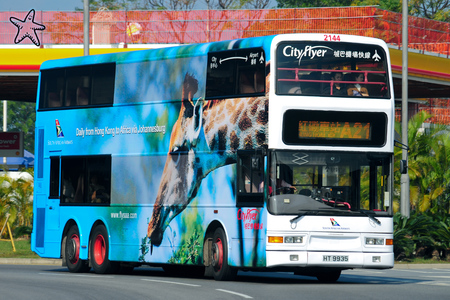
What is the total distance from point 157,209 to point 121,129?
6.93 feet

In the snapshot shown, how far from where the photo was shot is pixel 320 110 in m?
16.1

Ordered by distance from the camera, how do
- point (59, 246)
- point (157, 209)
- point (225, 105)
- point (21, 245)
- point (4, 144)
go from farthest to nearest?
1. point (4, 144)
2. point (21, 245)
3. point (59, 246)
4. point (157, 209)
5. point (225, 105)

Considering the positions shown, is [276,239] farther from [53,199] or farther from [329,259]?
[53,199]

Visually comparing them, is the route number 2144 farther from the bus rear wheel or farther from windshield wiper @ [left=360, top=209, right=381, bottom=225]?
the bus rear wheel

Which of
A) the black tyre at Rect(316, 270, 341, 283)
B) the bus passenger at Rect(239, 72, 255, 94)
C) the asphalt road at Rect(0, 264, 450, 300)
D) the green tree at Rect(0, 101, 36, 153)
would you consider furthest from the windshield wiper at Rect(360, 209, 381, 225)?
the green tree at Rect(0, 101, 36, 153)

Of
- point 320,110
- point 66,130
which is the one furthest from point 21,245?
point 320,110

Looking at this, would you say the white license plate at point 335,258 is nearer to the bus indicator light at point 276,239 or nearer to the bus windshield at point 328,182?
the bus windshield at point 328,182

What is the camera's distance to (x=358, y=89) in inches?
645

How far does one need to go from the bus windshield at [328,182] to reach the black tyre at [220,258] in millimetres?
1581

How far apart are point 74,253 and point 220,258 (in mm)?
4931

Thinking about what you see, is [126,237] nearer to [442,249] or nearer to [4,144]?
[442,249]

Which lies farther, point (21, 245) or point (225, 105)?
point (21, 245)

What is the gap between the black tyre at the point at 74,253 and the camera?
20.6 metres

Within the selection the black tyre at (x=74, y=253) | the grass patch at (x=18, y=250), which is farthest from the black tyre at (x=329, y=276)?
the grass patch at (x=18, y=250)
